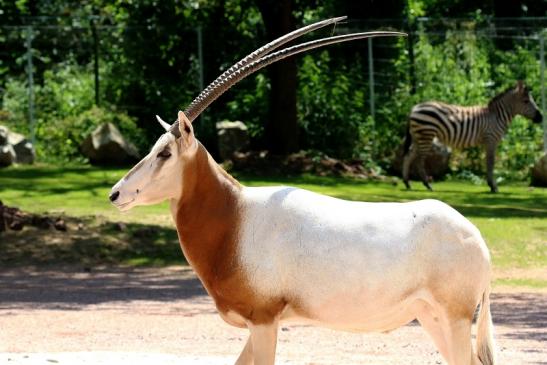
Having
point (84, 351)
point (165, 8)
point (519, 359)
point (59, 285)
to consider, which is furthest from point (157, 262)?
point (165, 8)

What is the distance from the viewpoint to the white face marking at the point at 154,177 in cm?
668

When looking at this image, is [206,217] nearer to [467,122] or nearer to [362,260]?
[362,260]

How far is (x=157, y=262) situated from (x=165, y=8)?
11.5 m

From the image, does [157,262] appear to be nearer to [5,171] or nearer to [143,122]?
[5,171]

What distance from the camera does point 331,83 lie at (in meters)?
26.5

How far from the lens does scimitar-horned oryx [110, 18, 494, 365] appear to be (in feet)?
21.7

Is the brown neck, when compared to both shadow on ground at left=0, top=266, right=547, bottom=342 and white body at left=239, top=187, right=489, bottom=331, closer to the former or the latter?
white body at left=239, top=187, right=489, bottom=331

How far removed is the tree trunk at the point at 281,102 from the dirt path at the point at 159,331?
30.7 feet

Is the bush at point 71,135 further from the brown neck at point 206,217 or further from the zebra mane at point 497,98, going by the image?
the brown neck at point 206,217

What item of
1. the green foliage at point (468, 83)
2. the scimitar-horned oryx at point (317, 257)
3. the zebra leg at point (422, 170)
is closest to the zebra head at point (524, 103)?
the green foliage at point (468, 83)

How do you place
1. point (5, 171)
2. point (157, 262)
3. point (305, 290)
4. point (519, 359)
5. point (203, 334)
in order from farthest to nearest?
point (5, 171) → point (157, 262) → point (203, 334) → point (519, 359) → point (305, 290)

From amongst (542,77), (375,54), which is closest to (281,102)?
(375,54)

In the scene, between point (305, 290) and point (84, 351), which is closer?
point (305, 290)

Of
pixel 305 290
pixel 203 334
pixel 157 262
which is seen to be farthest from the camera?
pixel 157 262
